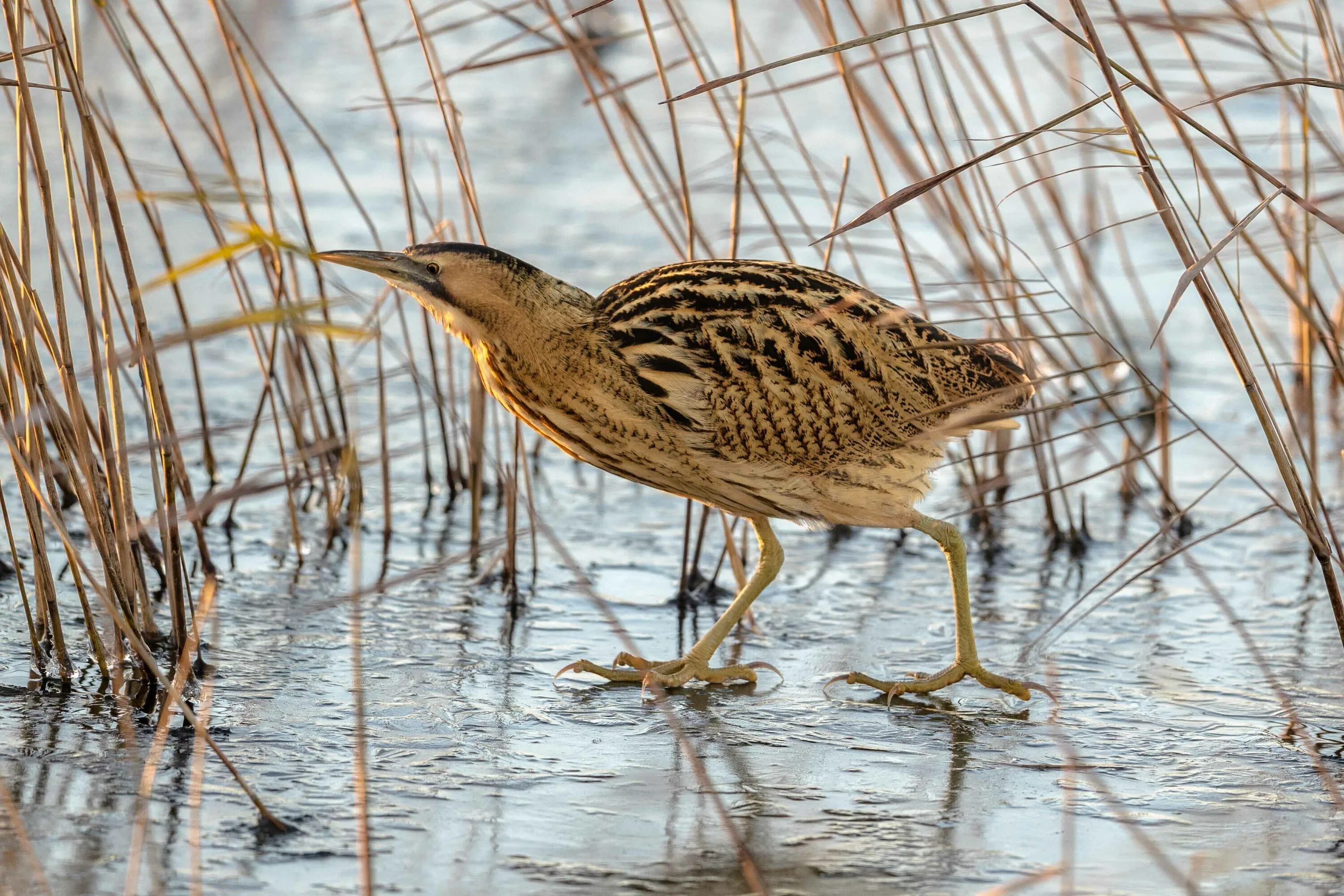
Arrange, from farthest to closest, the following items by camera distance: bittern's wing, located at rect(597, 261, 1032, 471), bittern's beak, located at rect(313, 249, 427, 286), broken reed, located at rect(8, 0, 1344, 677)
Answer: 1. bittern's wing, located at rect(597, 261, 1032, 471)
2. bittern's beak, located at rect(313, 249, 427, 286)
3. broken reed, located at rect(8, 0, 1344, 677)

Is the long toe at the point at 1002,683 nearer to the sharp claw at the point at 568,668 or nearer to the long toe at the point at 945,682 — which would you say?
the long toe at the point at 945,682

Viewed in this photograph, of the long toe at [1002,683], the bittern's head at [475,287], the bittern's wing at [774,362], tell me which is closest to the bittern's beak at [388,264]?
the bittern's head at [475,287]

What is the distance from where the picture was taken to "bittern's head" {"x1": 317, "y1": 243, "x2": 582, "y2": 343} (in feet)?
9.87

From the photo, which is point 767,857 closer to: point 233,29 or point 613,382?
point 613,382

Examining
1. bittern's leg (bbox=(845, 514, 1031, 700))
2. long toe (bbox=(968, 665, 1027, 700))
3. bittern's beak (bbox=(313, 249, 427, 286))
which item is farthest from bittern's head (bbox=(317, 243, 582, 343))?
long toe (bbox=(968, 665, 1027, 700))

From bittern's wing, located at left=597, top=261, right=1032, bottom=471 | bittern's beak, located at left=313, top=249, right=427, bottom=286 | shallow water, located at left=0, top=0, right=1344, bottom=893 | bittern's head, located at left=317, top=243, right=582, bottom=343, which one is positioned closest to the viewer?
shallow water, located at left=0, top=0, right=1344, bottom=893

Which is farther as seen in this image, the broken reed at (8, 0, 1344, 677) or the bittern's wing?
the bittern's wing

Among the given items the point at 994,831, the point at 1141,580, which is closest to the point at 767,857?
the point at 994,831

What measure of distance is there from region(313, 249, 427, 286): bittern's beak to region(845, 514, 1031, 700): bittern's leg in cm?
109

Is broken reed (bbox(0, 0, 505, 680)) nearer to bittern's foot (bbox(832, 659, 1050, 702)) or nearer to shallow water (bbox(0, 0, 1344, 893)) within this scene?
shallow water (bbox(0, 0, 1344, 893))

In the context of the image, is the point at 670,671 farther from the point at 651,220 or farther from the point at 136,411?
the point at 651,220

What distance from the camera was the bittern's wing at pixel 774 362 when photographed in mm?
3121

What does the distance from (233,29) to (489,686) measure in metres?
5.53

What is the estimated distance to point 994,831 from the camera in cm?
256
